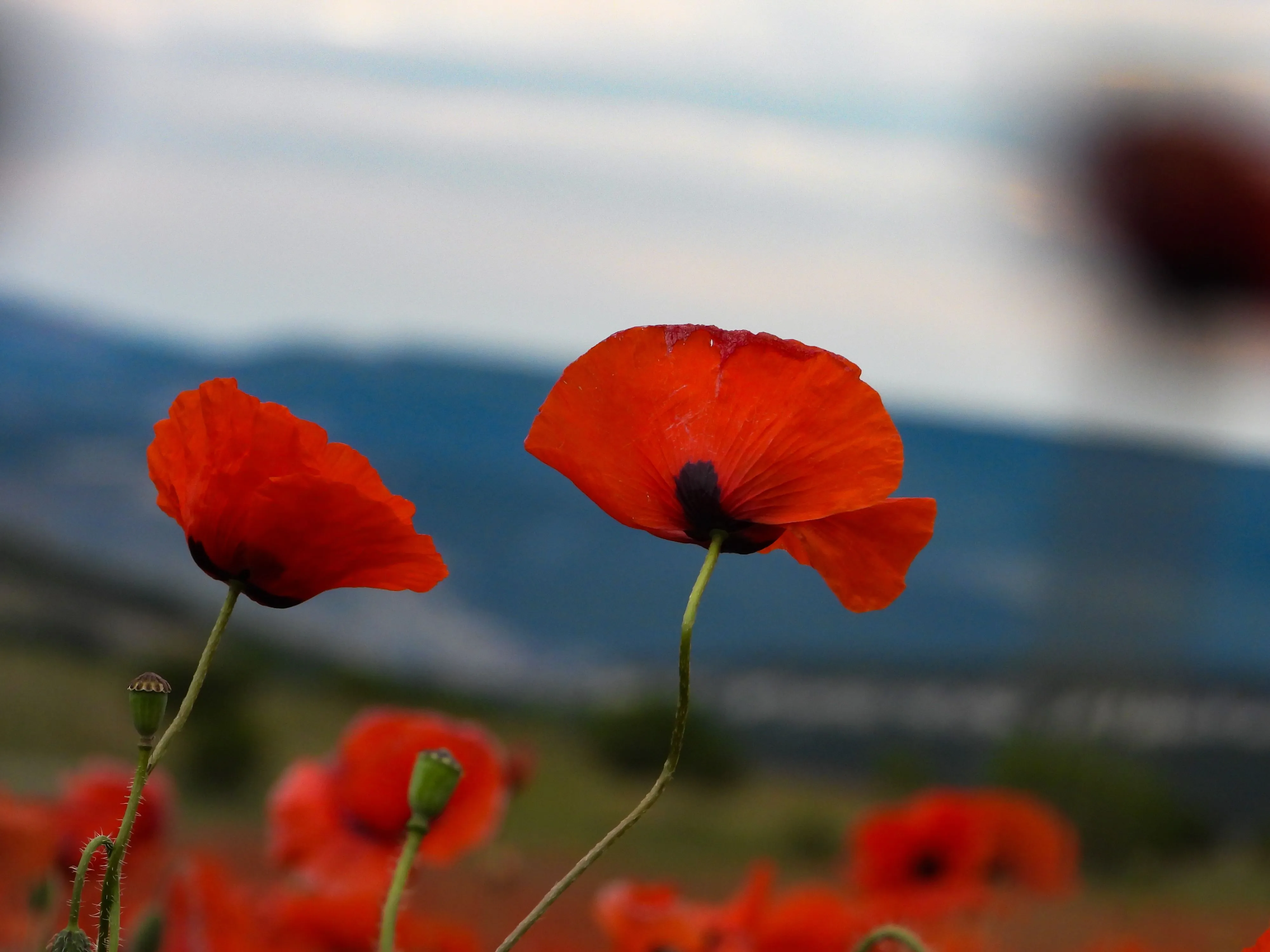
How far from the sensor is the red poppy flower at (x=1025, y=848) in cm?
120

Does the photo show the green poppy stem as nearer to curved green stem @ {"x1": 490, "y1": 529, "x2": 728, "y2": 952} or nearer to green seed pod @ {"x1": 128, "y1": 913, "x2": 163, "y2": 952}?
curved green stem @ {"x1": 490, "y1": 529, "x2": 728, "y2": 952}

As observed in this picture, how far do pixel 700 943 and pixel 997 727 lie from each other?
5.64 meters

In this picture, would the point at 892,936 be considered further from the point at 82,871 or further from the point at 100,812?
the point at 100,812

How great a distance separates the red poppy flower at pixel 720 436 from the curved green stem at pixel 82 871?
0.14 meters

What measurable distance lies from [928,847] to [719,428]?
2.64 ft

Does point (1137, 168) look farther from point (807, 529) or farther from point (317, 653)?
point (807, 529)

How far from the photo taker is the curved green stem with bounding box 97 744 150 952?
0.28 meters

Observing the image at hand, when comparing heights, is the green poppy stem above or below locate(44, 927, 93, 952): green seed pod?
above

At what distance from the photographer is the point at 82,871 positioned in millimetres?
292

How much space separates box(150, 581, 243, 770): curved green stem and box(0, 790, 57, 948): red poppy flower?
0.62 m

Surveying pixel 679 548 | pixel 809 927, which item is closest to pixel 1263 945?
pixel 809 927

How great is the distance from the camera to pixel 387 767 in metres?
0.74

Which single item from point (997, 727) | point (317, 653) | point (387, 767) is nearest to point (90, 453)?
point (317, 653)

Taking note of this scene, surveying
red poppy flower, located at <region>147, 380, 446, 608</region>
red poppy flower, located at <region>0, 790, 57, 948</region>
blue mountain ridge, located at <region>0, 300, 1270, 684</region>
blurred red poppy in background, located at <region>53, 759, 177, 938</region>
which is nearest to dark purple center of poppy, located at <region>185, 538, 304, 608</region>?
red poppy flower, located at <region>147, 380, 446, 608</region>
